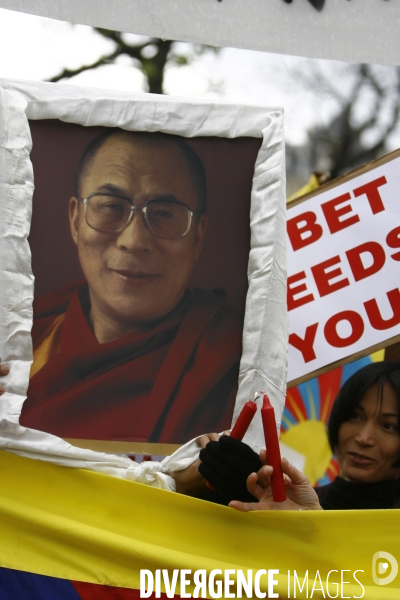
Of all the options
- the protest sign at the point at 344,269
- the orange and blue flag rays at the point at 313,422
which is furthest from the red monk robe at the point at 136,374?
the orange and blue flag rays at the point at 313,422

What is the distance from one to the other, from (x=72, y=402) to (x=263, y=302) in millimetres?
401

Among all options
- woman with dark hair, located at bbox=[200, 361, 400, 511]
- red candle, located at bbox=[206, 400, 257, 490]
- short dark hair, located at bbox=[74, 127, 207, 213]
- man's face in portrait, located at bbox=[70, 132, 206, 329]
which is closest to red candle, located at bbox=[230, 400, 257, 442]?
red candle, located at bbox=[206, 400, 257, 490]

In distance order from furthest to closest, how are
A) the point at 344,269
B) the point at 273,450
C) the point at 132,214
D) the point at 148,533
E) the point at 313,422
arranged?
1. the point at 313,422
2. the point at 344,269
3. the point at 132,214
4. the point at 148,533
5. the point at 273,450

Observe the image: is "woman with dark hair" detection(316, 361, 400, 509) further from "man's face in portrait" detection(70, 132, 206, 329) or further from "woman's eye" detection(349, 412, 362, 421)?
"man's face in portrait" detection(70, 132, 206, 329)

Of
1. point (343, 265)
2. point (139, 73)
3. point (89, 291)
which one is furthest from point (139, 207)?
point (139, 73)

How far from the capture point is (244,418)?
4.23ft

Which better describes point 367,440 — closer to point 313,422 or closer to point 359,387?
point 359,387

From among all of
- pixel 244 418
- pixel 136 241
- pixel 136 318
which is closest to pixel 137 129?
pixel 136 241

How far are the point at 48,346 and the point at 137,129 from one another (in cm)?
44

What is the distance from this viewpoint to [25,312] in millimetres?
1409

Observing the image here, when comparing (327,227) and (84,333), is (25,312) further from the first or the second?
(327,227)

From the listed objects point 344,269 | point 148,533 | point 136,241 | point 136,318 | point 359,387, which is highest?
point 344,269

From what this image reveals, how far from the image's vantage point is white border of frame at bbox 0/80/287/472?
139cm

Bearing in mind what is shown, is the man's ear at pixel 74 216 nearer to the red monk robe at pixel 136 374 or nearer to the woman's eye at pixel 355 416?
the red monk robe at pixel 136 374
